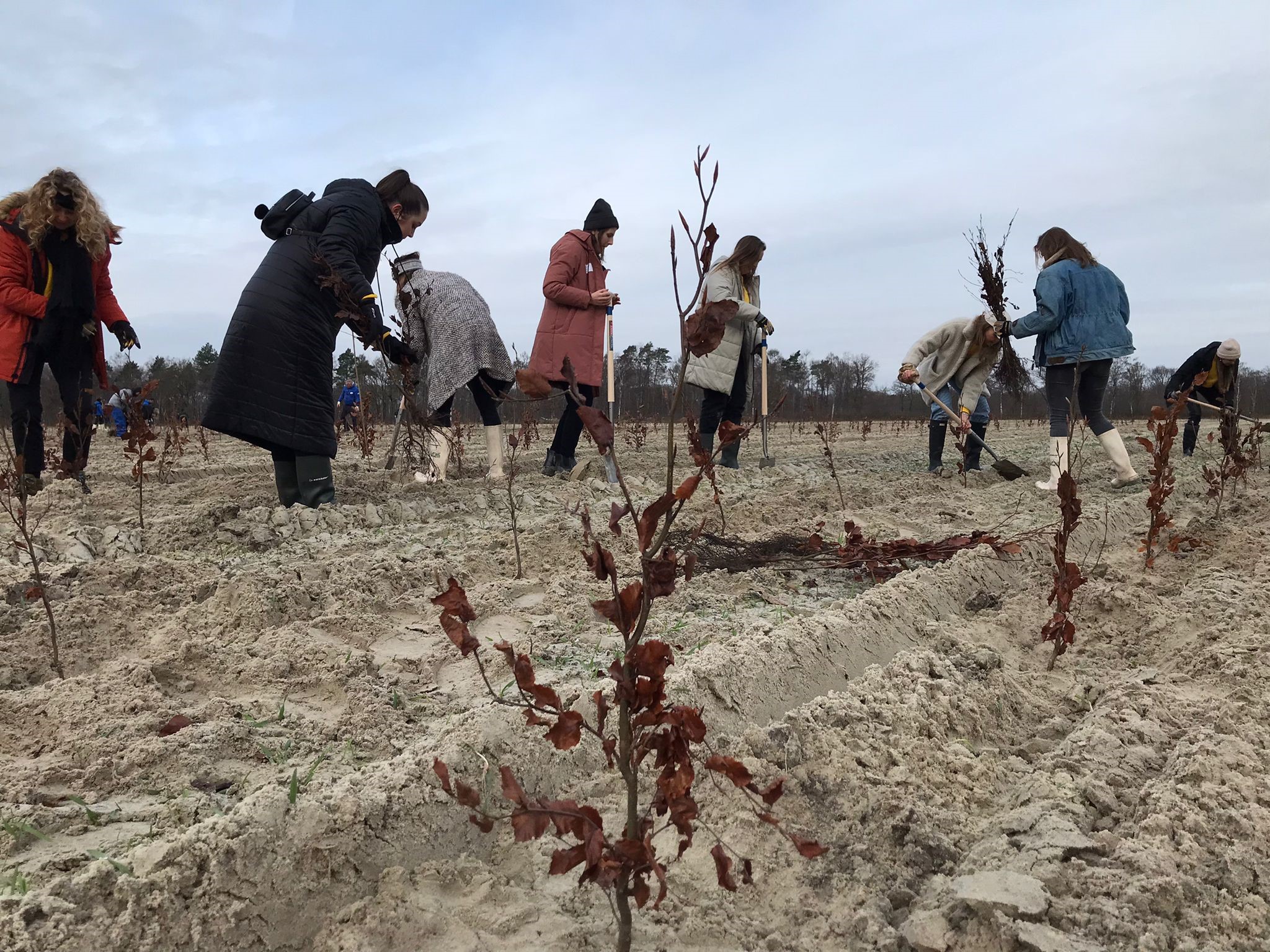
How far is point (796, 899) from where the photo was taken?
4.80 ft

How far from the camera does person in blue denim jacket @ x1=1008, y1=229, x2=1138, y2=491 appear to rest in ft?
17.7

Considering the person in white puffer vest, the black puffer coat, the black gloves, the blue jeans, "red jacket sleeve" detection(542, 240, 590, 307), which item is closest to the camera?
the black puffer coat

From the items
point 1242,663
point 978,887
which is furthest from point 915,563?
point 978,887

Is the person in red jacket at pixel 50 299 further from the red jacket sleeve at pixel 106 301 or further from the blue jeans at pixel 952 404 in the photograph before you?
the blue jeans at pixel 952 404

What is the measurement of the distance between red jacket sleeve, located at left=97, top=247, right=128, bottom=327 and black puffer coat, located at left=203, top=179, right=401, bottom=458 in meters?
1.50

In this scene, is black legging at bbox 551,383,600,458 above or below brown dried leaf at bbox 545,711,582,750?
above

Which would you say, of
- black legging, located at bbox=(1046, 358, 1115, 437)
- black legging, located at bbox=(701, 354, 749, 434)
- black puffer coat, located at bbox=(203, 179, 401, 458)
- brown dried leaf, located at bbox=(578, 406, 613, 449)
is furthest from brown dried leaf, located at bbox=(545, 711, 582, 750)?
black legging, located at bbox=(701, 354, 749, 434)

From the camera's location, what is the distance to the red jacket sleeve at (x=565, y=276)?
5766 mm

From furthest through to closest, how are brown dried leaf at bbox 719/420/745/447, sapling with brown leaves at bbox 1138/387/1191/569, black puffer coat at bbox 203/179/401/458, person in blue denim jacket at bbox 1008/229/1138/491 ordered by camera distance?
person in blue denim jacket at bbox 1008/229/1138/491
black puffer coat at bbox 203/179/401/458
sapling with brown leaves at bbox 1138/387/1191/569
brown dried leaf at bbox 719/420/745/447

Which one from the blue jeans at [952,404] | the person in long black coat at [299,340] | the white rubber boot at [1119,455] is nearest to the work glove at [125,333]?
the person in long black coat at [299,340]

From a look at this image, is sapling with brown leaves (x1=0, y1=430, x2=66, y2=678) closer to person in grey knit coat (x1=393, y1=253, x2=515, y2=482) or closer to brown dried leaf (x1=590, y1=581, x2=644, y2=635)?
brown dried leaf (x1=590, y1=581, x2=644, y2=635)

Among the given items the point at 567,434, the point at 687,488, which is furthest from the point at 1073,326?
the point at 687,488

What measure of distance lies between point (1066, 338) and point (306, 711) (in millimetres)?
5296

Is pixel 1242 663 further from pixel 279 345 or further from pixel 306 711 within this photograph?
pixel 279 345
